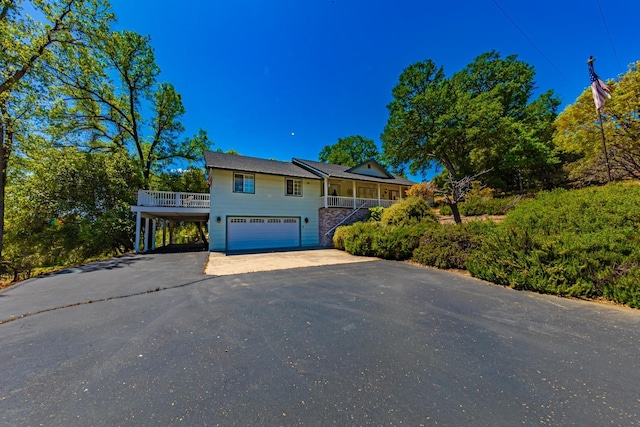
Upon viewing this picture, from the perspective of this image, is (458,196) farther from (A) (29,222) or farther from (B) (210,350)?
(A) (29,222)

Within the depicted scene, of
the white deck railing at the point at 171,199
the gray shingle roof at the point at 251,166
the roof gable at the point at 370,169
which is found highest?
the roof gable at the point at 370,169

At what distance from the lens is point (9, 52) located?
10906 millimetres

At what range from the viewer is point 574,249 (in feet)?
16.7

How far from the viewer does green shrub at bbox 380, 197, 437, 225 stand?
12086 millimetres

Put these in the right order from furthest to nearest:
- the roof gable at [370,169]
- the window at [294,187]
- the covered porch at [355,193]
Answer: the roof gable at [370,169]
the covered porch at [355,193]
the window at [294,187]

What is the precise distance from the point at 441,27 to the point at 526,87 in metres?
21.6

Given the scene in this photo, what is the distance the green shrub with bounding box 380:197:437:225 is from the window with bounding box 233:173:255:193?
28.2 feet

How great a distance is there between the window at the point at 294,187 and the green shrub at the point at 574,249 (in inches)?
475

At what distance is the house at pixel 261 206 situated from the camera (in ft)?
46.5

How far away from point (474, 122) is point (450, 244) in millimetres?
18862

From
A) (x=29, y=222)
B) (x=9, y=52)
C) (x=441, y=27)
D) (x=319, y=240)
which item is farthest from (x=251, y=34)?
(x=29, y=222)

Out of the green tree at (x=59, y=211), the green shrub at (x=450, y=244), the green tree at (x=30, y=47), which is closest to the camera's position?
the green shrub at (x=450, y=244)

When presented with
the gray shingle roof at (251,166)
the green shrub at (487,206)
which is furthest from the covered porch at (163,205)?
the green shrub at (487,206)

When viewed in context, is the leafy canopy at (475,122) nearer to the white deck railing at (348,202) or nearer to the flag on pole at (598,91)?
the white deck railing at (348,202)
